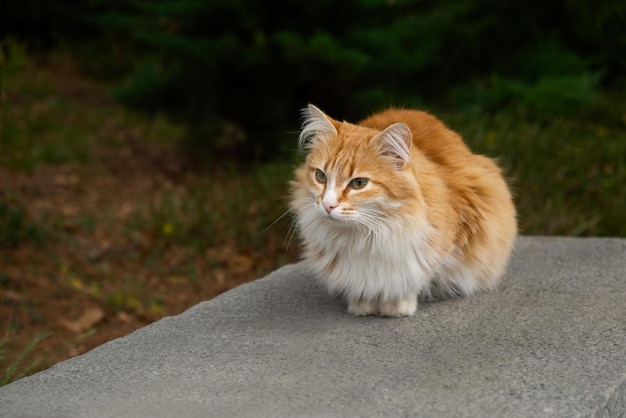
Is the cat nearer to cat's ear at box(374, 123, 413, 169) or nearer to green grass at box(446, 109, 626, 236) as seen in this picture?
cat's ear at box(374, 123, 413, 169)

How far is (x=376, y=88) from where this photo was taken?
6.33 m

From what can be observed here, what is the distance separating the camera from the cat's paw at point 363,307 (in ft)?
10.6

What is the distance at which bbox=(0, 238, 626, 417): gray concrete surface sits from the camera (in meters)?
2.48

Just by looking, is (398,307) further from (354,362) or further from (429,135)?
(429,135)

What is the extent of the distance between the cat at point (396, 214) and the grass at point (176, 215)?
61.2 inches

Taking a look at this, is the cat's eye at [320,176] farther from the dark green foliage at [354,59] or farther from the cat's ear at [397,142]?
the dark green foliage at [354,59]

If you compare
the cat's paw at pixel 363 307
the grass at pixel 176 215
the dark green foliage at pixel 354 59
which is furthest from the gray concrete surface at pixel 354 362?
the dark green foliage at pixel 354 59

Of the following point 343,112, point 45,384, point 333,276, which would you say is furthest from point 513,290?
point 343,112

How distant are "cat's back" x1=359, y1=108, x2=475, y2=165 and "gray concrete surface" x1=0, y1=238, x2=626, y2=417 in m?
0.63

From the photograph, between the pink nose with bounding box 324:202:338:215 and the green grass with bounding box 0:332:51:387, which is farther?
the green grass with bounding box 0:332:51:387

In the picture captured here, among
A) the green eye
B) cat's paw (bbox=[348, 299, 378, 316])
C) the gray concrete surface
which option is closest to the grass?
the gray concrete surface

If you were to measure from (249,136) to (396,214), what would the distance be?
160 inches

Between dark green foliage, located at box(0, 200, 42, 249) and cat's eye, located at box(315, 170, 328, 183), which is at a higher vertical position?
cat's eye, located at box(315, 170, 328, 183)

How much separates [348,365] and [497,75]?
442cm
